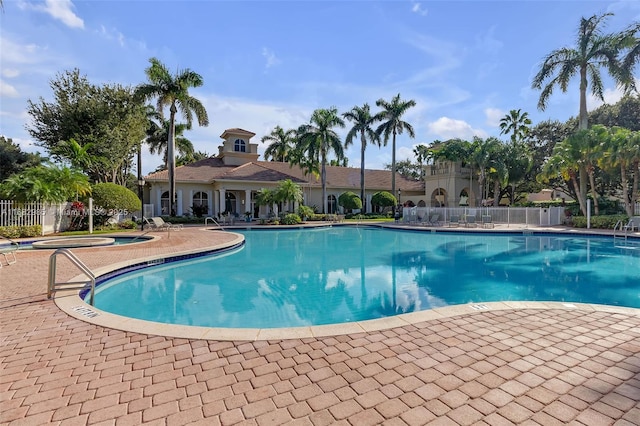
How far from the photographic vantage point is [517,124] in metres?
31.2

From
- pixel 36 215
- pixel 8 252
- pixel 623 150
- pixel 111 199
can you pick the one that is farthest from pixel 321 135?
pixel 8 252

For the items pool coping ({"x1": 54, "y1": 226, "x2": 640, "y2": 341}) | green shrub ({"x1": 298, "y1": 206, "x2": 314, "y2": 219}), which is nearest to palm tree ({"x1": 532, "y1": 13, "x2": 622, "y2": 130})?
green shrub ({"x1": 298, "y1": 206, "x2": 314, "y2": 219})

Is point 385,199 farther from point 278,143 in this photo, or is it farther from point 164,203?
point 164,203

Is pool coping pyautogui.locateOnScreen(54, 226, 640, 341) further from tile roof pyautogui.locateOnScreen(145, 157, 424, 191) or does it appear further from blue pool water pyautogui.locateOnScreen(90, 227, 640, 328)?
tile roof pyautogui.locateOnScreen(145, 157, 424, 191)

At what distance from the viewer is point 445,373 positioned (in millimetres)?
2971

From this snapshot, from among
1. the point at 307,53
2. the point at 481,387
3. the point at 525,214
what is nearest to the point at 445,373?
the point at 481,387

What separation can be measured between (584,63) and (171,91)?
95.2ft

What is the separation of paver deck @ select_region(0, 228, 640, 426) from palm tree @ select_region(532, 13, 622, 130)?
24.6 meters

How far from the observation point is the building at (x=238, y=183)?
27.5m

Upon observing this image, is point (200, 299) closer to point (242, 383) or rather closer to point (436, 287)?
point (242, 383)

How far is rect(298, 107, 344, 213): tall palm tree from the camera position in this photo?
2896cm

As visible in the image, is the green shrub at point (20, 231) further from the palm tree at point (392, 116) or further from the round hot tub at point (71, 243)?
the palm tree at point (392, 116)

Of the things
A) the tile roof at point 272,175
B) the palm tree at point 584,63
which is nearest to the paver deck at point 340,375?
the tile roof at point 272,175

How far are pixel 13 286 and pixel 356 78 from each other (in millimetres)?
15190
